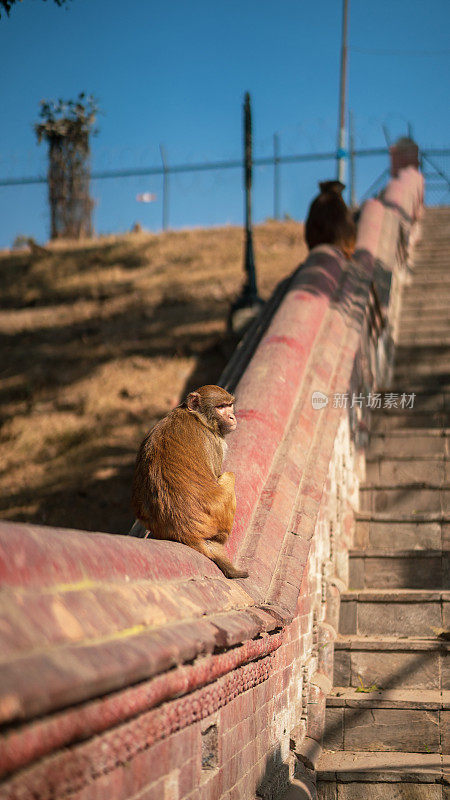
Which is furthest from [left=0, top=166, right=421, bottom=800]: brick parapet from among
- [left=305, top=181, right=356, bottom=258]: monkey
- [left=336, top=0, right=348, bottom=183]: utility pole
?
[left=336, top=0, right=348, bottom=183]: utility pole

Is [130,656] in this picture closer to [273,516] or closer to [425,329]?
[273,516]

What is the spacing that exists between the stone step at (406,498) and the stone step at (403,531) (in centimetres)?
24

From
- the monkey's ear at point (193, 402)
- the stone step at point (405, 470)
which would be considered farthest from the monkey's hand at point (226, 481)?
the stone step at point (405, 470)

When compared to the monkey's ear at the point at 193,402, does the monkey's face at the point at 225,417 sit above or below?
below

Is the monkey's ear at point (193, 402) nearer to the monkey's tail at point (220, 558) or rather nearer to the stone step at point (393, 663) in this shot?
the monkey's tail at point (220, 558)

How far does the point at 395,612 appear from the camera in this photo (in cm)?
564

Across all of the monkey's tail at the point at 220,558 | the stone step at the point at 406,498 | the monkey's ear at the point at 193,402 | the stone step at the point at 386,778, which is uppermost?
the monkey's ear at the point at 193,402

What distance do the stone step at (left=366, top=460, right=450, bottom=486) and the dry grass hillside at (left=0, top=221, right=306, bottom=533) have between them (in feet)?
10.5

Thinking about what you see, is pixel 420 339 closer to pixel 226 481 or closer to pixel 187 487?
pixel 226 481

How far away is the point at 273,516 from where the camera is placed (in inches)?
188

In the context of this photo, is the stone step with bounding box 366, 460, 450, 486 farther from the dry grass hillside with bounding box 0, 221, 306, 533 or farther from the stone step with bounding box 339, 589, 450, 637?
the dry grass hillside with bounding box 0, 221, 306, 533

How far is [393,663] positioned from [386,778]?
0.83 m

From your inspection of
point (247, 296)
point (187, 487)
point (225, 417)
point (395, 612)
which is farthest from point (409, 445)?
point (247, 296)

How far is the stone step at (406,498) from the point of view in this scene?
6.67 meters
